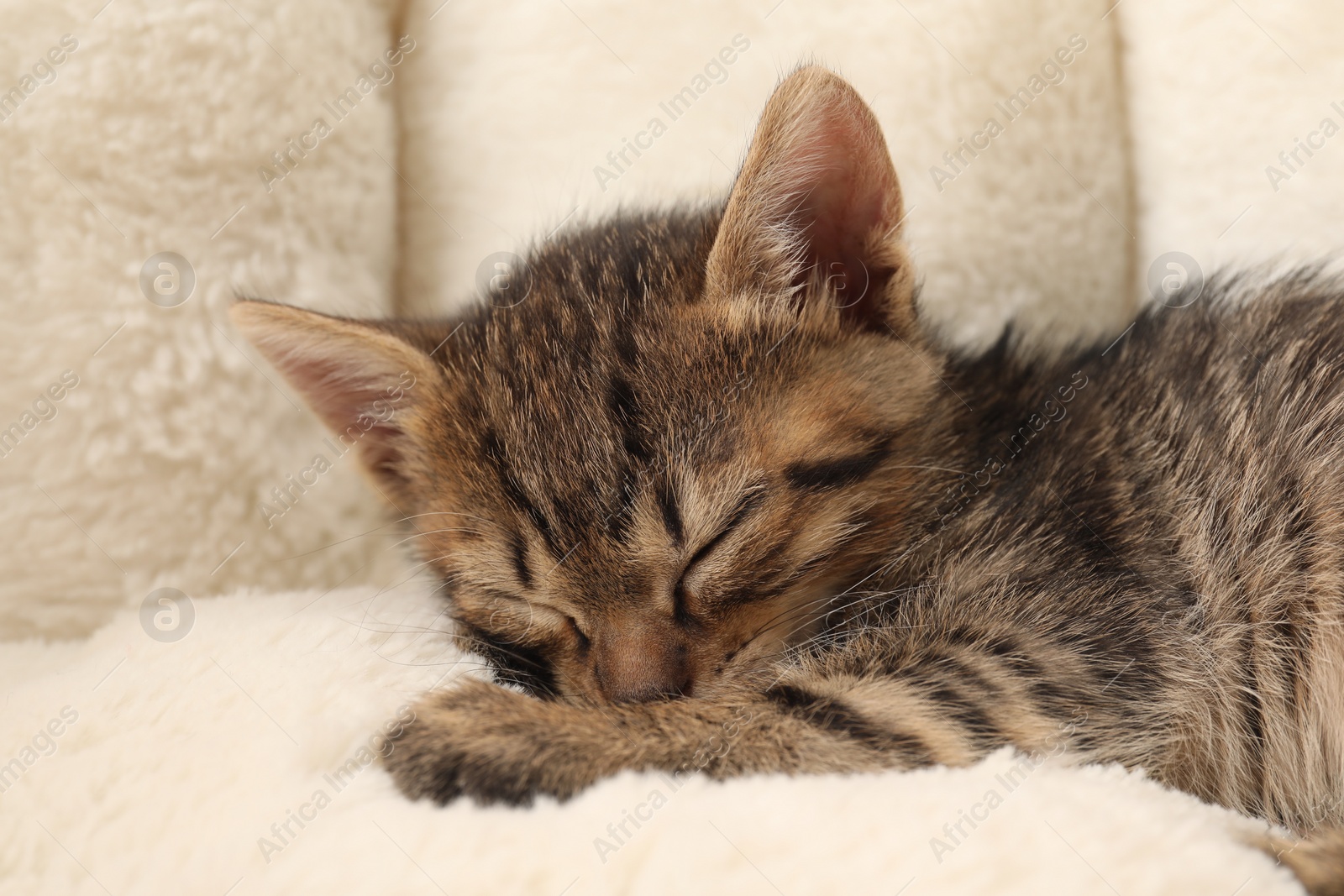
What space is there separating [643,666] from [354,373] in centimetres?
69

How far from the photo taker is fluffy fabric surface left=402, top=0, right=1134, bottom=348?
191 cm

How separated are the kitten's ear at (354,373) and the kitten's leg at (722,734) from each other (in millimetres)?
549

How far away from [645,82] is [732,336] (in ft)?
2.91

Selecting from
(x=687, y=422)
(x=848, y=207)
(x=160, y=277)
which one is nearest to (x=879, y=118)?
(x=848, y=207)

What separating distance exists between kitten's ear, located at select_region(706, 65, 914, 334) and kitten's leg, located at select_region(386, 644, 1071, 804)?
523mm

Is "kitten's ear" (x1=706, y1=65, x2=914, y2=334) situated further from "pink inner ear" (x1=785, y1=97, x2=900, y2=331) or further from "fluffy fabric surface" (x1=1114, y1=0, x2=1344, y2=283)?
"fluffy fabric surface" (x1=1114, y1=0, x2=1344, y2=283)

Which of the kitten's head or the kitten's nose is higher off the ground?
the kitten's head

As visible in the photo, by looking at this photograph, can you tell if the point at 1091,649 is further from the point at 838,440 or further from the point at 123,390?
the point at 123,390

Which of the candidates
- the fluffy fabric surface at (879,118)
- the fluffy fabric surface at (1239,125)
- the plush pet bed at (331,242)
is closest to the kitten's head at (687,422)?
the plush pet bed at (331,242)

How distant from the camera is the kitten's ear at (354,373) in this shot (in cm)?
147

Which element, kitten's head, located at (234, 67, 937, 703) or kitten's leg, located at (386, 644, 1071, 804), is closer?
kitten's leg, located at (386, 644, 1071, 804)

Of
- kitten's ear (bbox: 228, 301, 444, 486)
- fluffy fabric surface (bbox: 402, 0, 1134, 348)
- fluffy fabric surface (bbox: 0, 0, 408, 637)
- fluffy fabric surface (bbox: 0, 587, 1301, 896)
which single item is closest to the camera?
fluffy fabric surface (bbox: 0, 587, 1301, 896)

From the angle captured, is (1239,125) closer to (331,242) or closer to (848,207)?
(848,207)

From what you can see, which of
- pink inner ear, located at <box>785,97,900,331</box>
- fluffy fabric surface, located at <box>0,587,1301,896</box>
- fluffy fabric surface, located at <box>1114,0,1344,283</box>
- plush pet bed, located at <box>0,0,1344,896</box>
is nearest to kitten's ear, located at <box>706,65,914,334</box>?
pink inner ear, located at <box>785,97,900,331</box>
